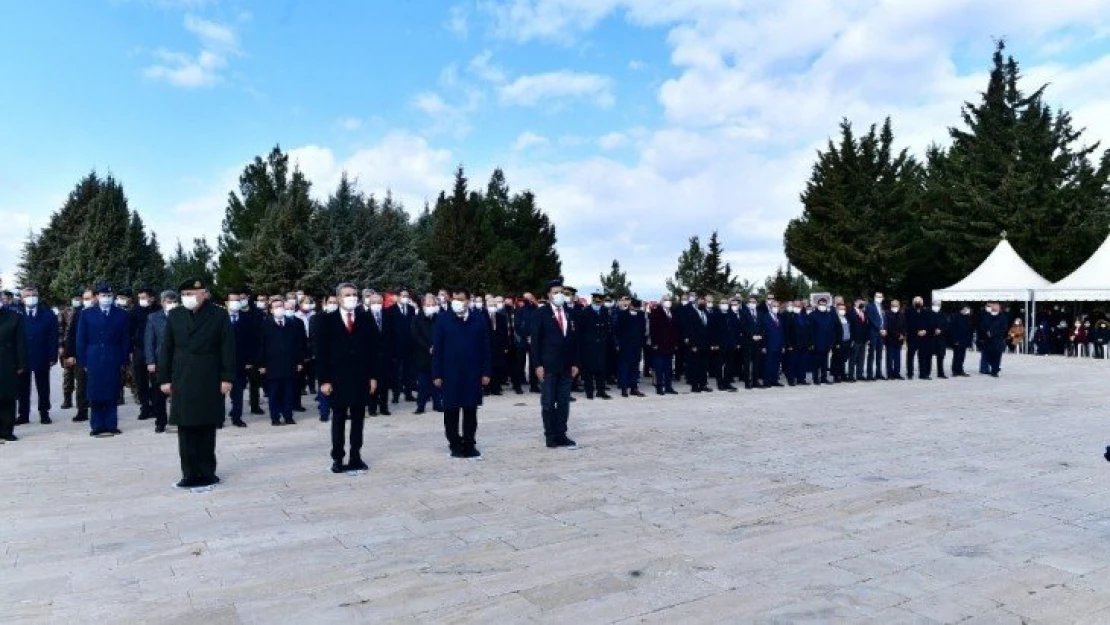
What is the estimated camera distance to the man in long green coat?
7.03 metres

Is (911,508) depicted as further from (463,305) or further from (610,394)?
(610,394)

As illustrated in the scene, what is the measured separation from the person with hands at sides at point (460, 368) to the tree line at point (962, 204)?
35.4 meters

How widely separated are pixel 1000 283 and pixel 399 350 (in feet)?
75.6

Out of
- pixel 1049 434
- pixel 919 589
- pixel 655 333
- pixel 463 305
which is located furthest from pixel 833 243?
pixel 919 589

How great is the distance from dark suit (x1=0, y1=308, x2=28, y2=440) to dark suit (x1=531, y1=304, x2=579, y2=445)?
21.5ft

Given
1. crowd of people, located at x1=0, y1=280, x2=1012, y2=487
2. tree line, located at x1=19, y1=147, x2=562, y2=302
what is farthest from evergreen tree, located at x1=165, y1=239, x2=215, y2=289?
crowd of people, located at x1=0, y1=280, x2=1012, y2=487

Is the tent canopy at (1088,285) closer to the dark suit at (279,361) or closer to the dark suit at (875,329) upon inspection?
the dark suit at (875,329)

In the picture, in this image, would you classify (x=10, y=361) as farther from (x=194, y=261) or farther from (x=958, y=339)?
(x=194, y=261)

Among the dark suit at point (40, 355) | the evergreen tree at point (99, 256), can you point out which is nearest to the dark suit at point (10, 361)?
the dark suit at point (40, 355)

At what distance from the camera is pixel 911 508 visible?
6.07 meters

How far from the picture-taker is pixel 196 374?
7.14 m

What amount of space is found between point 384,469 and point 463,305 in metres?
1.94

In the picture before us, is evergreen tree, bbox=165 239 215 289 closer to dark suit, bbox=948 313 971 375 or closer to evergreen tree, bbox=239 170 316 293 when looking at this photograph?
evergreen tree, bbox=239 170 316 293

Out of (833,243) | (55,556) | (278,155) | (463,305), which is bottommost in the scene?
(55,556)
